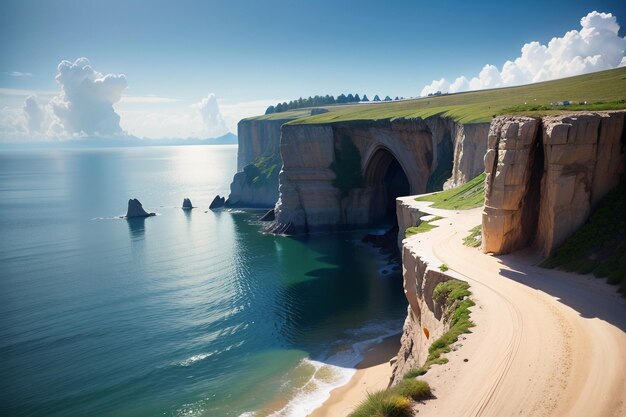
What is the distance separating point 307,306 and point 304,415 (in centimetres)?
1750

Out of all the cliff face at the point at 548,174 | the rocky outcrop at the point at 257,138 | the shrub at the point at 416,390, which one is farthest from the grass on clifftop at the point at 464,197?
the rocky outcrop at the point at 257,138

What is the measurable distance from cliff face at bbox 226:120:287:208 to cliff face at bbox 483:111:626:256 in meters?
85.2

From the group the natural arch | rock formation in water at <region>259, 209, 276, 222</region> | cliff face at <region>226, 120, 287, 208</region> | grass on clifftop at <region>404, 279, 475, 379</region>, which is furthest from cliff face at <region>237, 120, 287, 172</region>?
grass on clifftop at <region>404, 279, 475, 379</region>

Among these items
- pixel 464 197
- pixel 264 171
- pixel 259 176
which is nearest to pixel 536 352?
pixel 464 197

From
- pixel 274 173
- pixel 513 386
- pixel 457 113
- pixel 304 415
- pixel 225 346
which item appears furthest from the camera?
pixel 274 173

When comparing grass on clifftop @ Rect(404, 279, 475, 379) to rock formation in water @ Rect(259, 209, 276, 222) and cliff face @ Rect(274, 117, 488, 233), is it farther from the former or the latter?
rock formation in water @ Rect(259, 209, 276, 222)

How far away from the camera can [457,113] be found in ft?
203

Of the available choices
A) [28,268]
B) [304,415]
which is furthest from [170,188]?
[304,415]

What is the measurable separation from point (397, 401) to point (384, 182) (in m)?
74.7

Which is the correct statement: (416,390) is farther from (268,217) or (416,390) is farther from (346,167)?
(268,217)

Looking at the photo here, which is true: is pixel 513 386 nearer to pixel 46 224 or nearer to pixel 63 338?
pixel 63 338

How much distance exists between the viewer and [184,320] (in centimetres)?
4209

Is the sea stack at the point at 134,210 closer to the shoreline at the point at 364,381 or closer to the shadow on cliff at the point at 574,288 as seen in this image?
the shoreline at the point at 364,381

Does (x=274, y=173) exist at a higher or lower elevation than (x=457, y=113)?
lower
